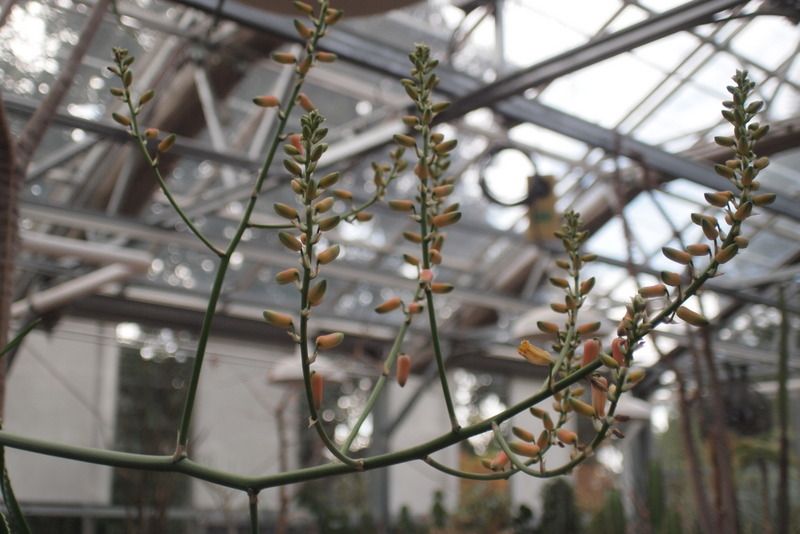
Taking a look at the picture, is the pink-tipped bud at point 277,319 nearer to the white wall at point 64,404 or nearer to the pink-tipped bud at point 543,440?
the pink-tipped bud at point 543,440

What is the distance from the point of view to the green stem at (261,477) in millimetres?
616

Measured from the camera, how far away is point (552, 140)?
24.0 ft

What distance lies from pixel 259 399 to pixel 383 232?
2.05 m

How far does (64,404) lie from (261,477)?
8.21 m

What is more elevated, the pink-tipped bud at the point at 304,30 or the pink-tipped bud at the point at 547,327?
the pink-tipped bud at the point at 304,30

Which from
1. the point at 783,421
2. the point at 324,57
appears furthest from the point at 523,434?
the point at 783,421

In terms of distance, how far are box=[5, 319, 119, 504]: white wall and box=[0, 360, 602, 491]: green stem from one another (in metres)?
7.65

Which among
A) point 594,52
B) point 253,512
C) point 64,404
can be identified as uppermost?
point 594,52

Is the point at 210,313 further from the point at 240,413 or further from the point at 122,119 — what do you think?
the point at 240,413

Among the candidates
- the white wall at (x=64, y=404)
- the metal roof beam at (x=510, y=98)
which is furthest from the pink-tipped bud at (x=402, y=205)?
the white wall at (x=64, y=404)

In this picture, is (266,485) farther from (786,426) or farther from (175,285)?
(175,285)

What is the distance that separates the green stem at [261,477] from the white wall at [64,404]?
7.65 meters

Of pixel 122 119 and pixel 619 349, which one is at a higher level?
pixel 122 119

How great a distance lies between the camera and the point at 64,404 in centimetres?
836
